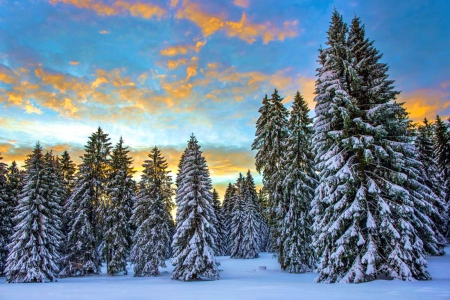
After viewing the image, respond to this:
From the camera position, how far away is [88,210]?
102 ft

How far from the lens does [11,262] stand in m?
24.0

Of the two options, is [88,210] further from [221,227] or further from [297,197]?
[221,227]

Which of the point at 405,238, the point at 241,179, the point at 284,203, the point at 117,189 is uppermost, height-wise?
the point at 241,179

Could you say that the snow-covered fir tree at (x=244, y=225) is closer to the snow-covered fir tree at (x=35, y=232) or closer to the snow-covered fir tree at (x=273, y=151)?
the snow-covered fir tree at (x=273, y=151)

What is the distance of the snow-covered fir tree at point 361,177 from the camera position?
538 inches

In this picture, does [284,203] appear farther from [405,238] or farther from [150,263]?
[150,263]

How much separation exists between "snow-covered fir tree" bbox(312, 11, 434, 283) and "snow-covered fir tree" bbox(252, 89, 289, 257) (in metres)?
9.56

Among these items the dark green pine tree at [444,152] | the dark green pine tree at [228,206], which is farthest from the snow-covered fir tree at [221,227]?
the dark green pine tree at [444,152]

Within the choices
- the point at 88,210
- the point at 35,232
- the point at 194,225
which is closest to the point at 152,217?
the point at 194,225

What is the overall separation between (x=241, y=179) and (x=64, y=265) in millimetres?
33079

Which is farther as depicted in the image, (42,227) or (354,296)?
(42,227)

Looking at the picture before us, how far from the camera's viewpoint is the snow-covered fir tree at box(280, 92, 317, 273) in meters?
24.8

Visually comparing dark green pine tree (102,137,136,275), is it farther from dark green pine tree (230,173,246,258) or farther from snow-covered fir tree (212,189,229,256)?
snow-covered fir tree (212,189,229,256)

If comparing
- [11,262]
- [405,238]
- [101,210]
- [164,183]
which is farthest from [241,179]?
[405,238]
